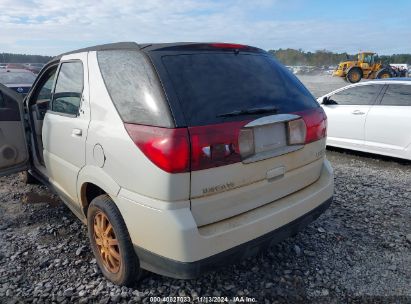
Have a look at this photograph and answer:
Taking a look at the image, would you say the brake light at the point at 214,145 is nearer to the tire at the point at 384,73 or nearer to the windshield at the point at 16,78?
the windshield at the point at 16,78

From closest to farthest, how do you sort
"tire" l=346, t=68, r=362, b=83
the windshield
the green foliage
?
the windshield
"tire" l=346, t=68, r=362, b=83
the green foliage

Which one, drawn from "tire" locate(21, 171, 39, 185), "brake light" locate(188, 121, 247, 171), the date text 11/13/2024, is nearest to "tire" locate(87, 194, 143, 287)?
the date text 11/13/2024

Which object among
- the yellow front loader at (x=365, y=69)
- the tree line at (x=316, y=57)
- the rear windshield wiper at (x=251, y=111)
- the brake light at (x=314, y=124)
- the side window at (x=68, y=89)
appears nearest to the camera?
the rear windshield wiper at (x=251, y=111)

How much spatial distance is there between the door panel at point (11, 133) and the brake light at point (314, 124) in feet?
9.67

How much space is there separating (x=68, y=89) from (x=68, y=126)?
372 mm

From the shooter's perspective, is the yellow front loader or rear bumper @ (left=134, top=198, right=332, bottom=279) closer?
rear bumper @ (left=134, top=198, right=332, bottom=279)

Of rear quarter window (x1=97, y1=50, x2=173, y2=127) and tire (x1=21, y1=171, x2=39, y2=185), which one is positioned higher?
rear quarter window (x1=97, y1=50, x2=173, y2=127)

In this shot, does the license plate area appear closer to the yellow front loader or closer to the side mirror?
the side mirror

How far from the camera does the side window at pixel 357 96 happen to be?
594 centimetres

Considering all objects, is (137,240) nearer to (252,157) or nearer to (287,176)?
(252,157)

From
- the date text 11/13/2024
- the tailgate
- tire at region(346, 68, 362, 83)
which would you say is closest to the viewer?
the tailgate

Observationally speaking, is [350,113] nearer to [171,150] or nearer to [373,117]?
[373,117]

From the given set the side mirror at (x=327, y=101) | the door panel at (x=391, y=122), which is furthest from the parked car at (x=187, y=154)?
the side mirror at (x=327, y=101)

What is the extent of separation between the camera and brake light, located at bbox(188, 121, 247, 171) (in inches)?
75.9
